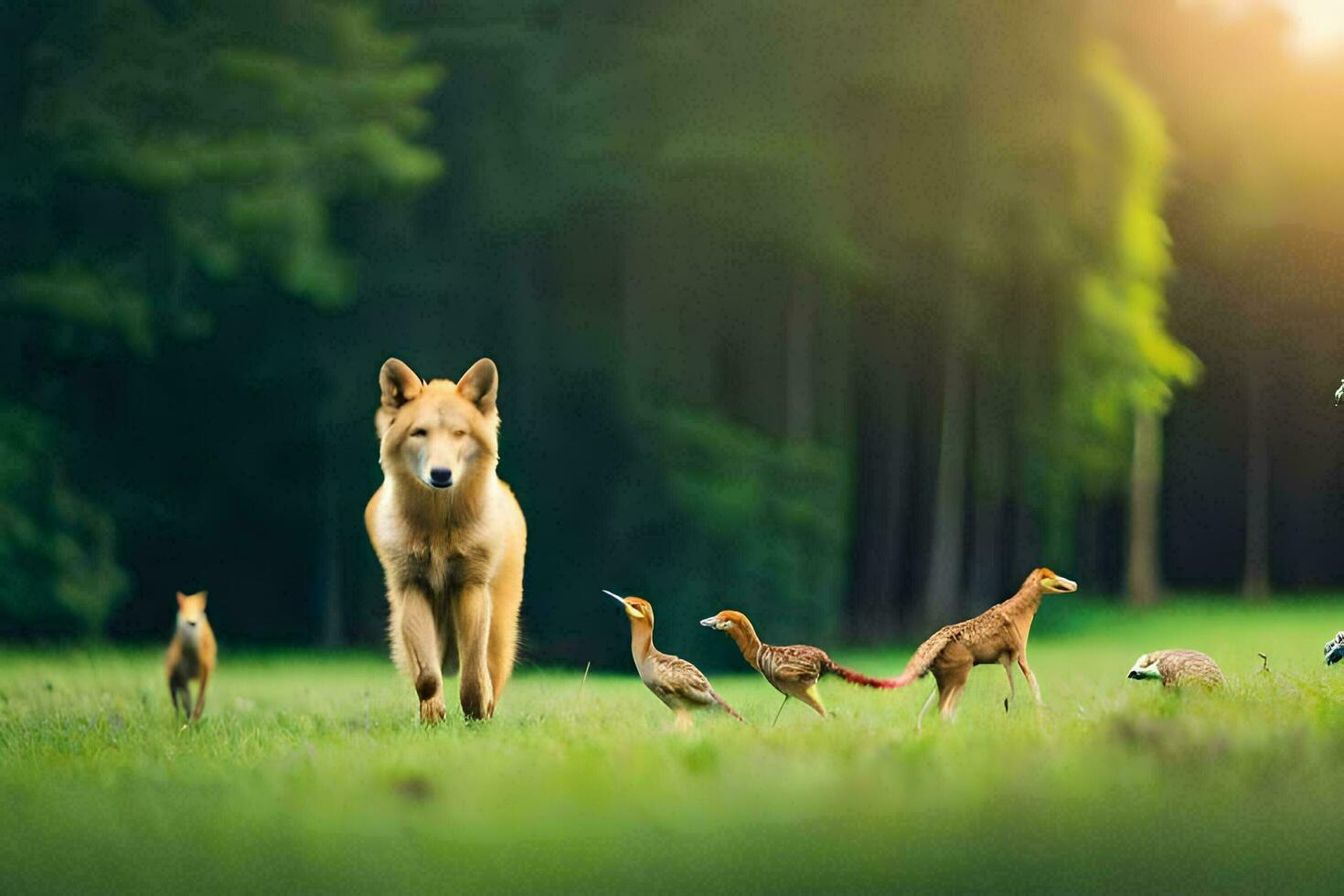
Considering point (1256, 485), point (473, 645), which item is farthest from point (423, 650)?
point (1256, 485)

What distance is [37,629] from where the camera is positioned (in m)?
12.7

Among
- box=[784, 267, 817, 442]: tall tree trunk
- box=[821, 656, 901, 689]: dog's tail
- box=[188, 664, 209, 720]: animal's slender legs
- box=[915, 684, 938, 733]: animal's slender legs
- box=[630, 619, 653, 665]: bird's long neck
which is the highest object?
box=[784, 267, 817, 442]: tall tree trunk

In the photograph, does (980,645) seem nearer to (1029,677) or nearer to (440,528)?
(1029,677)

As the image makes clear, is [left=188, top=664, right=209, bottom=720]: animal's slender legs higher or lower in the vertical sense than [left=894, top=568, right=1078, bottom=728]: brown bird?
lower

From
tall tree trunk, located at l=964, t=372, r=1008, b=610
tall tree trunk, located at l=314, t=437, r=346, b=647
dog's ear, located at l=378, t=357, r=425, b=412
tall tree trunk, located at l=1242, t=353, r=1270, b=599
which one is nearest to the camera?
dog's ear, located at l=378, t=357, r=425, b=412

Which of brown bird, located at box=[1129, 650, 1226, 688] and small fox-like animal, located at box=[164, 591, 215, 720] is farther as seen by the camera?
small fox-like animal, located at box=[164, 591, 215, 720]

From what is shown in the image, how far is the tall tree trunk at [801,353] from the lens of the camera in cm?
1284

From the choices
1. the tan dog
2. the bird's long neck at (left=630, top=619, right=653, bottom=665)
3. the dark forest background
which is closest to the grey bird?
the bird's long neck at (left=630, top=619, right=653, bottom=665)

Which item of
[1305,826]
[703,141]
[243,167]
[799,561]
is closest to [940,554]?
[799,561]

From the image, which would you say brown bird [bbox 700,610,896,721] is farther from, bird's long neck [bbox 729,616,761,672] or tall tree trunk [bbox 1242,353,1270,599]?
tall tree trunk [bbox 1242,353,1270,599]

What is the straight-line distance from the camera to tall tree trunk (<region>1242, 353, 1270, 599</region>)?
19.9 meters

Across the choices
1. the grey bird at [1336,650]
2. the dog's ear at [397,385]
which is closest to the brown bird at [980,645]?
the grey bird at [1336,650]

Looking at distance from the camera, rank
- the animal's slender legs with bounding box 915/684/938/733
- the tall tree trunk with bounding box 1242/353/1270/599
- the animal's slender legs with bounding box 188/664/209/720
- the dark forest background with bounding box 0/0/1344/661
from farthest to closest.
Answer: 1. the tall tree trunk with bounding box 1242/353/1270/599
2. the dark forest background with bounding box 0/0/1344/661
3. the animal's slender legs with bounding box 188/664/209/720
4. the animal's slender legs with bounding box 915/684/938/733

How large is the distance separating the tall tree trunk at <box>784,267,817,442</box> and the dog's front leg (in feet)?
22.8
